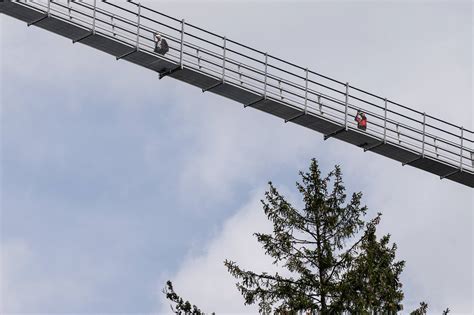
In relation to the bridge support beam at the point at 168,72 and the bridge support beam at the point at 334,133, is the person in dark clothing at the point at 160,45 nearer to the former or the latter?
the bridge support beam at the point at 168,72

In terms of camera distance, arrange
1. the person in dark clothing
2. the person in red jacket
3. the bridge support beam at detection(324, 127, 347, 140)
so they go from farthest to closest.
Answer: the person in red jacket < the bridge support beam at detection(324, 127, 347, 140) < the person in dark clothing

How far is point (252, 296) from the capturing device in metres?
55.1

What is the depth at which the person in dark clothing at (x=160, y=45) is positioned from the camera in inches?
2076

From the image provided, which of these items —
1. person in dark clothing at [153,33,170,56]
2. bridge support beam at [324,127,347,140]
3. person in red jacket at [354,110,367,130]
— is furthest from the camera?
person in red jacket at [354,110,367,130]

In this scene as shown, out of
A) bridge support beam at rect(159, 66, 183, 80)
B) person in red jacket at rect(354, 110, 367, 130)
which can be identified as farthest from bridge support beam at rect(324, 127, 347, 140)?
bridge support beam at rect(159, 66, 183, 80)

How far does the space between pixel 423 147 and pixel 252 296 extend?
811cm

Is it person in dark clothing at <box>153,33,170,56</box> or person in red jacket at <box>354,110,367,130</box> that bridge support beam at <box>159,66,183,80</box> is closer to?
person in dark clothing at <box>153,33,170,56</box>

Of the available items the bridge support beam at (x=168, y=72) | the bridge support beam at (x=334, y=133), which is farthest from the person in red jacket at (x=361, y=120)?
the bridge support beam at (x=168, y=72)

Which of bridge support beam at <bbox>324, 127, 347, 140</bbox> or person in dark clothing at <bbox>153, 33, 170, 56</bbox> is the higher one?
person in dark clothing at <bbox>153, 33, 170, 56</bbox>

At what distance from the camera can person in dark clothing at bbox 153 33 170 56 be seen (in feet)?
173

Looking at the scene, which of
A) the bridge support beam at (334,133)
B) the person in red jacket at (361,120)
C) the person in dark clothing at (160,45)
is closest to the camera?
the person in dark clothing at (160,45)

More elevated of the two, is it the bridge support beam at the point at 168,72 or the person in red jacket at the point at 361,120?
the bridge support beam at the point at 168,72

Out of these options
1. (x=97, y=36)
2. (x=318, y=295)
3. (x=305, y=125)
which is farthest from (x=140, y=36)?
(x=318, y=295)

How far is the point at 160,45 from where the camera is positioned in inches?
2079
